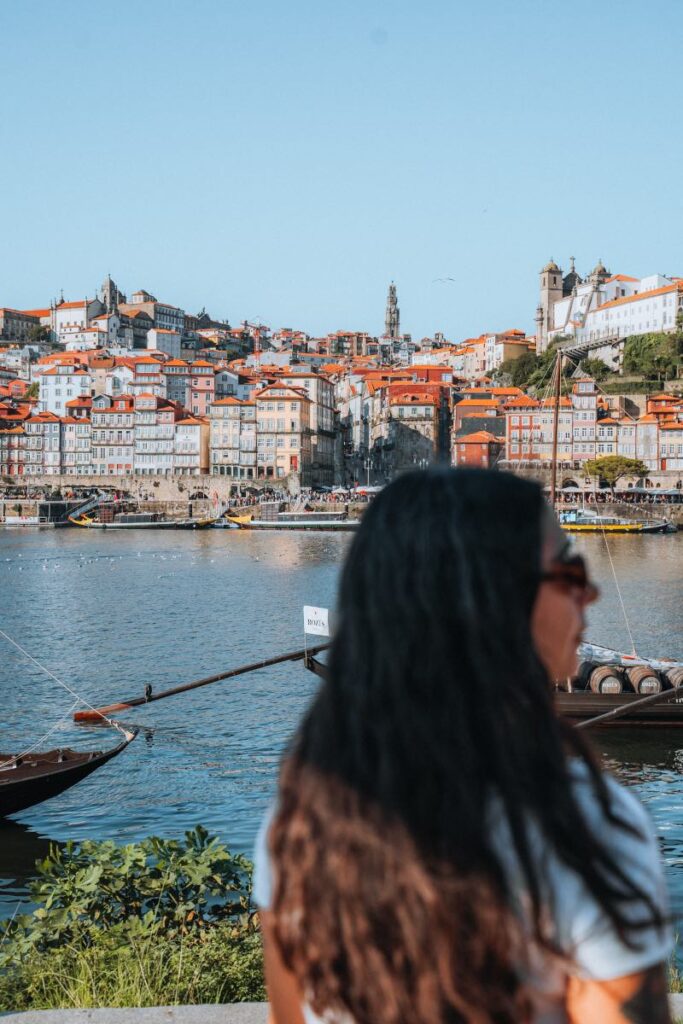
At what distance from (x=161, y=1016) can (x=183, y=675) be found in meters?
16.9

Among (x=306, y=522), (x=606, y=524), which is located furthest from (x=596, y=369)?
(x=306, y=522)

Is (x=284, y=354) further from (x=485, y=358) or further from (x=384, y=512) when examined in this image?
(x=384, y=512)

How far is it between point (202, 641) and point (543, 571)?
2302 cm

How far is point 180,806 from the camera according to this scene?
451 inches

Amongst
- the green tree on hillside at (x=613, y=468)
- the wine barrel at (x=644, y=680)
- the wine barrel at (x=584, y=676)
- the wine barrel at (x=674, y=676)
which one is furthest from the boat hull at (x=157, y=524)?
the wine barrel at (x=674, y=676)

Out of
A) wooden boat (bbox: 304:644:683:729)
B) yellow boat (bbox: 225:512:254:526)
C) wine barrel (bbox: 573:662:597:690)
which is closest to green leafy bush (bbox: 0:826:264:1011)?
wooden boat (bbox: 304:644:683:729)

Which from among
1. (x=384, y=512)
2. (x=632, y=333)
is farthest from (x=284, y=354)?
(x=384, y=512)

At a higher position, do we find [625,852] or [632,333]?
[632,333]

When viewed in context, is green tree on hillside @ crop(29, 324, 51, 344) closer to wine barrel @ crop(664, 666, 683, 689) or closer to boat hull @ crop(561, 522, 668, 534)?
boat hull @ crop(561, 522, 668, 534)

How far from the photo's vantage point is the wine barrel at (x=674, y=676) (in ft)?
47.9

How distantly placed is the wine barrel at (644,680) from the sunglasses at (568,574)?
13.9m

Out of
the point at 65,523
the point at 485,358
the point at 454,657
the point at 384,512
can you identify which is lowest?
the point at 65,523

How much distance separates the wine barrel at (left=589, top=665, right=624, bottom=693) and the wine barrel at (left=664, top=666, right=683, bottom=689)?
64 centimetres

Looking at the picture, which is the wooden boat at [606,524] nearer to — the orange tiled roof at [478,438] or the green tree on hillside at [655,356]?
the orange tiled roof at [478,438]
